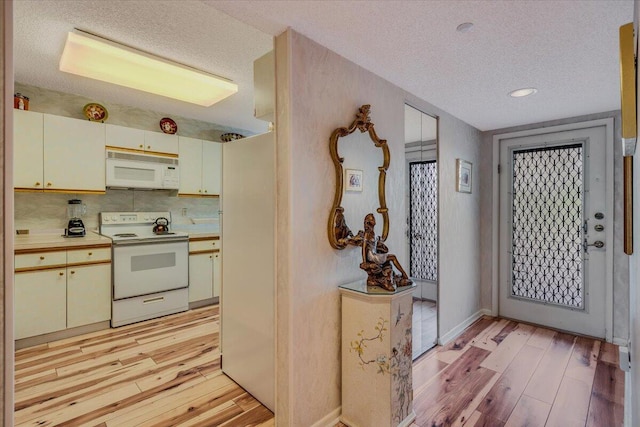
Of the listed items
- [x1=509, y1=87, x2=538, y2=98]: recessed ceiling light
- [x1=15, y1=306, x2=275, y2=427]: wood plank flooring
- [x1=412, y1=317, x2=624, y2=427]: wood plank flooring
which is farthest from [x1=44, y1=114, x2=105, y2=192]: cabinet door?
[x1=509, y1=87, x2=538, y2=98]: recessed ceiling light

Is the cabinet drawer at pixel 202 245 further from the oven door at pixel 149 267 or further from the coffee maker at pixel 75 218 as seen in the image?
the coffee maker at pixel 75 218

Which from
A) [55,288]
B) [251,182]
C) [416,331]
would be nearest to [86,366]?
[55,288]

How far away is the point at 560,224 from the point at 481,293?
1180 millimetres

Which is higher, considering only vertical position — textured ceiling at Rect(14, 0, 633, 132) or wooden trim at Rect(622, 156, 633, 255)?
textured ceiling at Rect(14, 0, 633, 132)

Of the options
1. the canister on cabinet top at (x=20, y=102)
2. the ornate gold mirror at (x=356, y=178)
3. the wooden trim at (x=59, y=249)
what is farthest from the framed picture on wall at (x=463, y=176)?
the canister on cabinet top at (x=20, y=102)

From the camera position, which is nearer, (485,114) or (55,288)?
(55,288)

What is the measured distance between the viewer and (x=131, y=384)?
229 cm

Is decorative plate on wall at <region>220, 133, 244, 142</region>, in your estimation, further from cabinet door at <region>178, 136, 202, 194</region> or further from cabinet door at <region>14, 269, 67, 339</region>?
cabinet door at <region>14, 269, 67, 339</region>

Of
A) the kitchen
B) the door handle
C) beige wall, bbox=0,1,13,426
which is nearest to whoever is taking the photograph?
beige wall, bbox=0,1,13,426

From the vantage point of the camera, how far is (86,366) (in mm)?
2537

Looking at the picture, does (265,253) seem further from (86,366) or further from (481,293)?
(481,293)

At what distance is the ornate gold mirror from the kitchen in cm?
96

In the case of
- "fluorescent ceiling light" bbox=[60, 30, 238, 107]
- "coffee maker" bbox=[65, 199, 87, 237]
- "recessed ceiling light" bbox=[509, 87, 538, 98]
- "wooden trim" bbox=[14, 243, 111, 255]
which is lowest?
"wooden trim" bbox=[14, 243, 111, 255]

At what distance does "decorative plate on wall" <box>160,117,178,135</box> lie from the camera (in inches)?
156
